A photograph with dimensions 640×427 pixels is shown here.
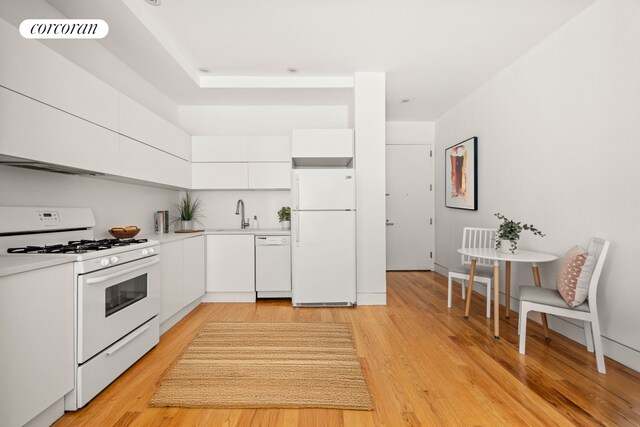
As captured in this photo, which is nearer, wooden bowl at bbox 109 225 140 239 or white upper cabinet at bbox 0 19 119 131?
white upper cabinet at bbox 0 19 119 131

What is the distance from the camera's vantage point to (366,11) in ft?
8.49

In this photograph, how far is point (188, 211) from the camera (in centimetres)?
419

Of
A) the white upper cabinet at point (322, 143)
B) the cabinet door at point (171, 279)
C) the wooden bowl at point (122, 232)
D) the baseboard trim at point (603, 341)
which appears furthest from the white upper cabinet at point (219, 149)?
the baseboard trim at point (603, 341)

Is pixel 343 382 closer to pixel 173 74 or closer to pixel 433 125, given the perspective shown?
pixel 173 74

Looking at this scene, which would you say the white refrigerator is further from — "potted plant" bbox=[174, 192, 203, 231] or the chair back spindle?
"potted plant" bbox=[174, 192, 203, 231]

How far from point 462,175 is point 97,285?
4356 millimetres

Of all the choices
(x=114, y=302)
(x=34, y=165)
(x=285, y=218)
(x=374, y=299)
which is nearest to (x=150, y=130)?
(x=34, y=165)

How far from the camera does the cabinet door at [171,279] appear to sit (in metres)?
2.88

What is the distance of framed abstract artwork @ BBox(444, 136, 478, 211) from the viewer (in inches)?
164

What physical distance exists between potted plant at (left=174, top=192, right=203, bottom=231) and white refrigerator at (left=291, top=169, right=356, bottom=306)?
1.50 m

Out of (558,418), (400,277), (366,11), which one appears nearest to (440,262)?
(400,277)

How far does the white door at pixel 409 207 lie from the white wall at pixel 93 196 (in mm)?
3559

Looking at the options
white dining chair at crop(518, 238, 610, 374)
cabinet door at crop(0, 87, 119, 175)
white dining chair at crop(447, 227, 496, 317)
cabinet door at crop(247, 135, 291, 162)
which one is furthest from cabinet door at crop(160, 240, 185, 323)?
white dining chair at crop(518, 238, 610, 374)

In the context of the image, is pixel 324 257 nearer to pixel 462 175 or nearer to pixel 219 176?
pixel 219 176
